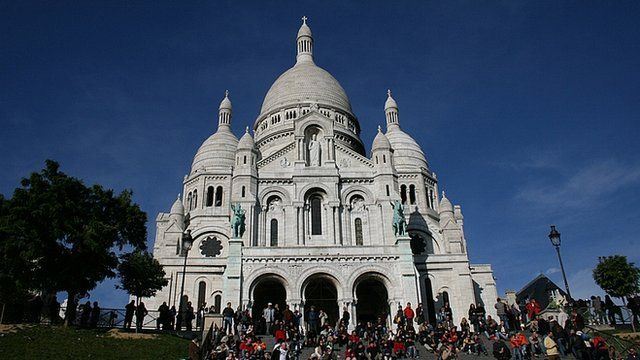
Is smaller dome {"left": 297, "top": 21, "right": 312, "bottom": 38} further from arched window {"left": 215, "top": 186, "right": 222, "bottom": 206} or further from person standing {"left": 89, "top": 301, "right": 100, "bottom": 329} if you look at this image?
person standing {"left": 89, "top": 301, "right": 100, "bottom": 329}

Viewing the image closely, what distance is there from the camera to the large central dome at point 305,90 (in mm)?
57125

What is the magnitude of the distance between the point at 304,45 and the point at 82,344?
53.5 m

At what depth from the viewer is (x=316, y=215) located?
4066 centimetres

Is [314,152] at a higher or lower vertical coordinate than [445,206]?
higher

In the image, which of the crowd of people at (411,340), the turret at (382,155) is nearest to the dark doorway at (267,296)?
the crowd of people at (411,340)

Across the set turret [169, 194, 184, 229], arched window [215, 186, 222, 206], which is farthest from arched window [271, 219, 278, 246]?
arched window [215, 186, 222, 206]

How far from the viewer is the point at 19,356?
20.2 meters

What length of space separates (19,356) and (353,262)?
1933 centimetres

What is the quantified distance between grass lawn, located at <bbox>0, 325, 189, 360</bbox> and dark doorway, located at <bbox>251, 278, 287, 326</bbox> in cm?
1138

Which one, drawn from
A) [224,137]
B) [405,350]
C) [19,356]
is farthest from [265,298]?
[224,137]

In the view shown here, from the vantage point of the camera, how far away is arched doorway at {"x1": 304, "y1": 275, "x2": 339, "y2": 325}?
35.5 m

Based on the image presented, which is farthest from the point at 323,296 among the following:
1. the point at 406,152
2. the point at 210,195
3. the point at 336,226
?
the point at 406,152

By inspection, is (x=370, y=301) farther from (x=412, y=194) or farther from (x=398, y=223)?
(x=412, y=194)

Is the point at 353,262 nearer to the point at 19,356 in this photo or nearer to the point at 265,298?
the point at 265,298
